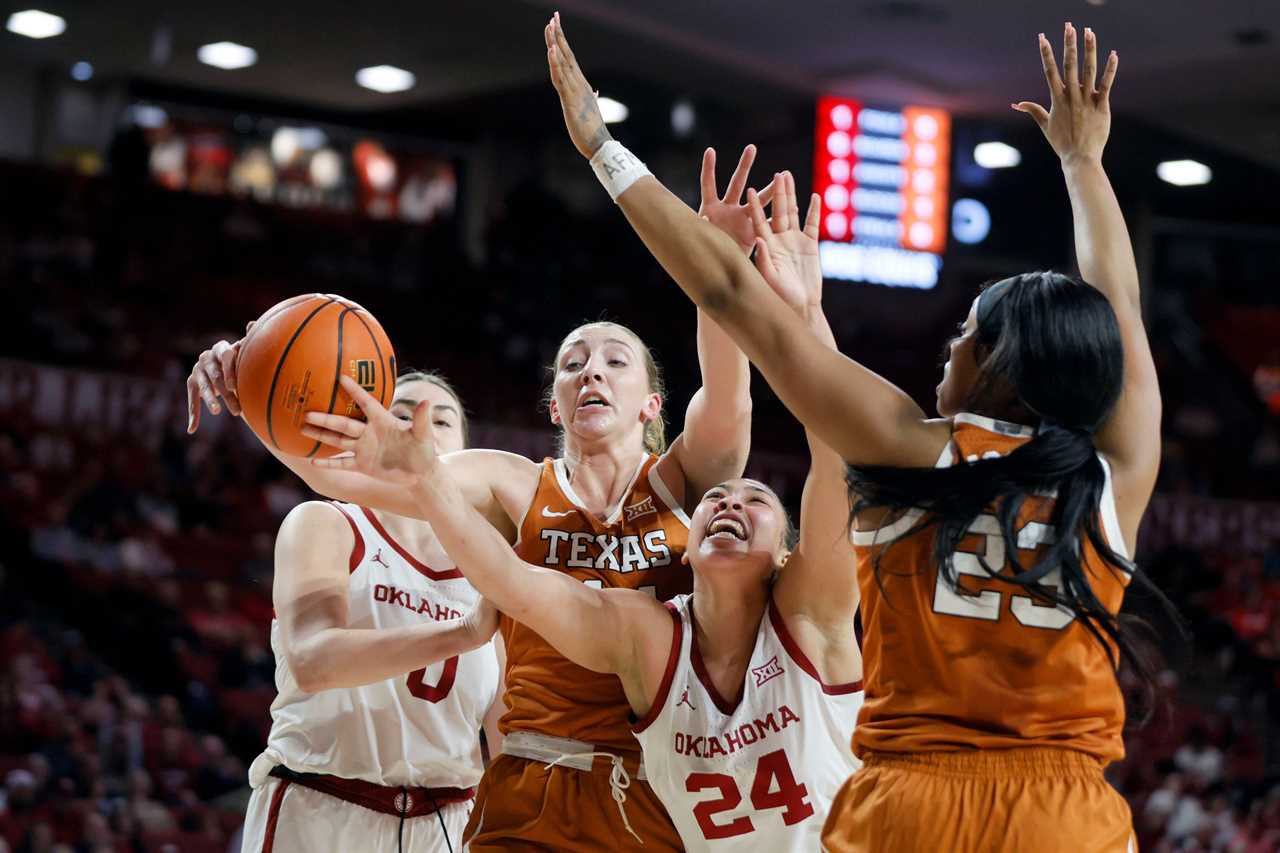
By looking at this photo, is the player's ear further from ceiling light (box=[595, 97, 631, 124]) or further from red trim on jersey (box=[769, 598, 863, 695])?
ceiling light (box=[595, 97, 631, 124])

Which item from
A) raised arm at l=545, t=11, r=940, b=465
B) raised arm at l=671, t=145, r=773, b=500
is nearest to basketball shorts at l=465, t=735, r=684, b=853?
raised arm at l=671, t=145, r=773, b=500

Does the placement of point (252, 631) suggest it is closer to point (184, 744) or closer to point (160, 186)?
point (184, 744)

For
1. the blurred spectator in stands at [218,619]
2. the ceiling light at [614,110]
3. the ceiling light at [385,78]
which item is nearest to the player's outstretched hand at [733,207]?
the blurred spectator in stands at [218,619]

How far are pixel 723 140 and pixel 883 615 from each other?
14435 millimetres

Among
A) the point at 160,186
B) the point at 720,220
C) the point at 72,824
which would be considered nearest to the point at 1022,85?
the point at 160,186

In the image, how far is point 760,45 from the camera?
13.3 meters

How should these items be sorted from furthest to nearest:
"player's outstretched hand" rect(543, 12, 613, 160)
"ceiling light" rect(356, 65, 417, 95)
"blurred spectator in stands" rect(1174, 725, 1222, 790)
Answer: "ceiling light" rect(356, 65, 417, 95)
"blurred spectator in stands" rect(1174, 725, 1222, 790)
"player's outstretched hand" rect(543, 12, 613, 160)

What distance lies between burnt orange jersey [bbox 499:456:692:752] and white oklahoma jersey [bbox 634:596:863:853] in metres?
0.22

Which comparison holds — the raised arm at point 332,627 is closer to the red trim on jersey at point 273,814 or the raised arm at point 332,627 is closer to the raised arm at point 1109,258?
the red trim on jersey at point 273,814

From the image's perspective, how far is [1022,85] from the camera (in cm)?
1398

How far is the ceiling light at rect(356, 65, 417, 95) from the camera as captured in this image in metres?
15.4

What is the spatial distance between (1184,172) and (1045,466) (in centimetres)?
1602

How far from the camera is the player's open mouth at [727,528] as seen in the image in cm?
319

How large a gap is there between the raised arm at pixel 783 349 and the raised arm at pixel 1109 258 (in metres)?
0.35
